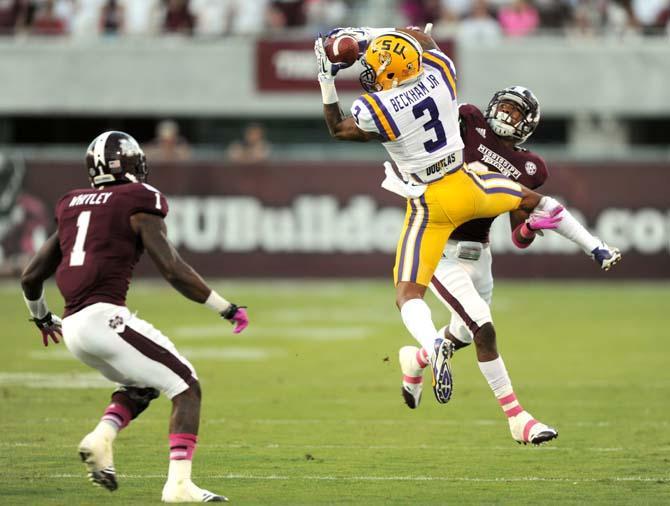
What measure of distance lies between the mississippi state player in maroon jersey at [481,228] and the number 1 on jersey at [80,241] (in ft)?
8.72

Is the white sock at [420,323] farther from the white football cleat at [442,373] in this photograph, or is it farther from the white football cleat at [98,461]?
the white football cleat at [98,461]

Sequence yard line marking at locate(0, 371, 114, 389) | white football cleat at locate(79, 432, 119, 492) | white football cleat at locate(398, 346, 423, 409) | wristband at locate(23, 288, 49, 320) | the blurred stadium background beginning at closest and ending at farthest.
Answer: white football cleat at locate(79, 432, 119, 492) → wristband at locate(23, 288, 49, 320) → white football cleat at locate(398, 346, 423, 409) → the blurred stadium background → yard line marking at locate(0, 371, 114, 389)

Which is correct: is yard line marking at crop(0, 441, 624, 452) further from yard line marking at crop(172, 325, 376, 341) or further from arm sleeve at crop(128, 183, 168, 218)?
yard line marking at crop(172, 325, 376, 341)

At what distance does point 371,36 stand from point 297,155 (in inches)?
484

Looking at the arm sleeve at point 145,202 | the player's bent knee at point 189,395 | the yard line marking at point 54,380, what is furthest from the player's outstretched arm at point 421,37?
the yard line marking at point 54,380

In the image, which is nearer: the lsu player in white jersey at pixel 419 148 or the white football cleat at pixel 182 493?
the white football cleat at pixel 182 493

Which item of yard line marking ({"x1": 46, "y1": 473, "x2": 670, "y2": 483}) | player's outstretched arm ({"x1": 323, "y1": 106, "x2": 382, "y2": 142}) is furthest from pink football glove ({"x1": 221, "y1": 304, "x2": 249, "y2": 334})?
player's outstretched arm ({"x1": 323, "y1": 106, "x2": 382, "y2": 142})

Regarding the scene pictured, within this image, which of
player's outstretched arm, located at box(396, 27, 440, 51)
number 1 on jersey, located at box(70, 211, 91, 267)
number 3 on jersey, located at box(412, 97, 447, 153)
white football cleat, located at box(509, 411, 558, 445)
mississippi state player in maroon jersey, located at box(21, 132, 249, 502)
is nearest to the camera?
mississippi state player in maroon jersey, located at box(21, 132, 249, 502)

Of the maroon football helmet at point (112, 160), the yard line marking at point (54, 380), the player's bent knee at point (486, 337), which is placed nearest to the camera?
the maroon football helmet at point (112, 160)

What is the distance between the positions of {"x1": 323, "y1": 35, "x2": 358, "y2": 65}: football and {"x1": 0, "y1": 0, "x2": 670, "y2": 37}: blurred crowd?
14.1 meters

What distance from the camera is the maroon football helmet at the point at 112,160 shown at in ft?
21.7

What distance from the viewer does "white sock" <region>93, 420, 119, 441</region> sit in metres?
6.36

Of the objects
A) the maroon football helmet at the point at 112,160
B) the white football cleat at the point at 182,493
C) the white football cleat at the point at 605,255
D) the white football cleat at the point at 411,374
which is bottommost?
the white football cleat at the point at 411,374

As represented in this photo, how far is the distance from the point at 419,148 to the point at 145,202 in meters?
2.18
